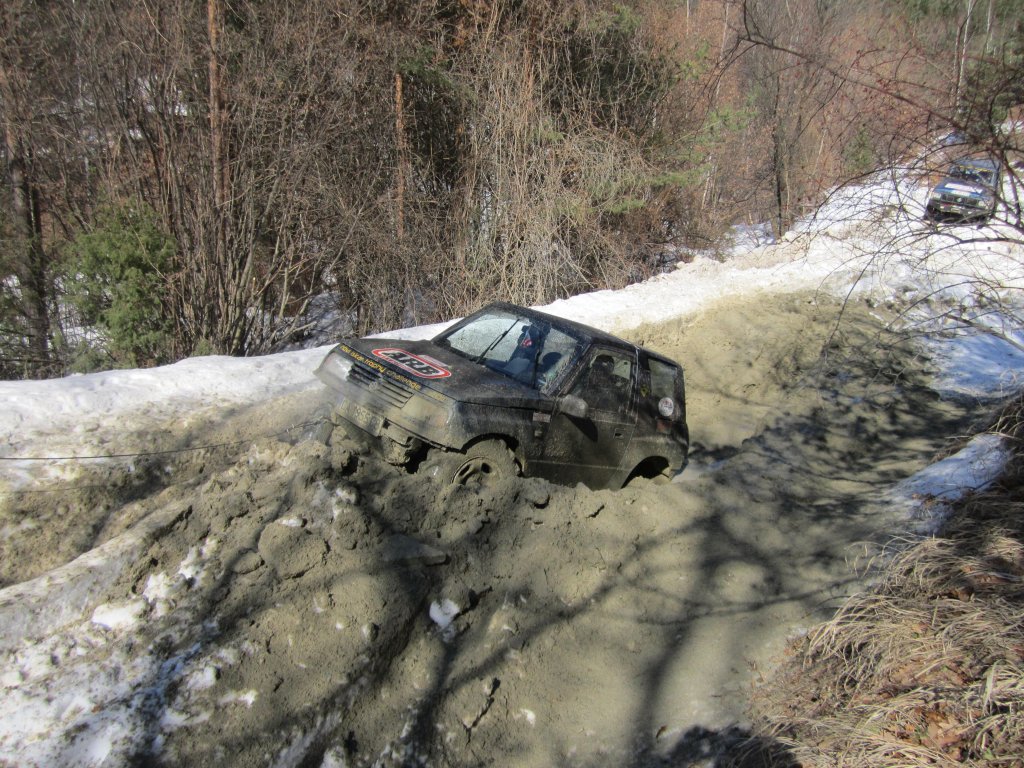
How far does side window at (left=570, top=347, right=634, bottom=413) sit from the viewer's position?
5.94m

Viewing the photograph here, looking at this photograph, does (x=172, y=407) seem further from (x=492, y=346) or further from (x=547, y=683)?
(x=547, y=683)

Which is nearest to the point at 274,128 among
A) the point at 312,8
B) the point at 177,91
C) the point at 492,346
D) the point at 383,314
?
the point at 177,91

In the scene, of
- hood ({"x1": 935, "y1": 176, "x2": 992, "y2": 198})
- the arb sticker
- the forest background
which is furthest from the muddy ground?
the forest background

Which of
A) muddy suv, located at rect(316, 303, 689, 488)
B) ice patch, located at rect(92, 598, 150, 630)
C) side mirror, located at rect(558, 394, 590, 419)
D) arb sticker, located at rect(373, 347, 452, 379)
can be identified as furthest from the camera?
side mirror, located at rect(558, 394, 590, 419)

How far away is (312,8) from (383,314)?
553 cm

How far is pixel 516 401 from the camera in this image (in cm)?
524

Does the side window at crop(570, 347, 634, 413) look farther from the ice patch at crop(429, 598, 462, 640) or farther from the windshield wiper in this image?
the ice patch at crop(429, 598, 462, 640)

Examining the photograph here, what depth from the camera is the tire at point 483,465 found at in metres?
5.00

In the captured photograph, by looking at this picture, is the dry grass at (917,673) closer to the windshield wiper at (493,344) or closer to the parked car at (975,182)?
the parked car at (975,182)

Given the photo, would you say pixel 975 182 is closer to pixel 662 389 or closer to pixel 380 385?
pixel 662 389

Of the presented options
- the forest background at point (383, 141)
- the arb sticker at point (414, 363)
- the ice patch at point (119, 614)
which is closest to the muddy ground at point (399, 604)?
the ice patch at point (119, 614)

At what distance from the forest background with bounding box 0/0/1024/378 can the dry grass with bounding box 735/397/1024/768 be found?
9.23 feet

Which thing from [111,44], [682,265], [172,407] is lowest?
[682,265]

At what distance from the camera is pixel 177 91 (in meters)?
10.5
